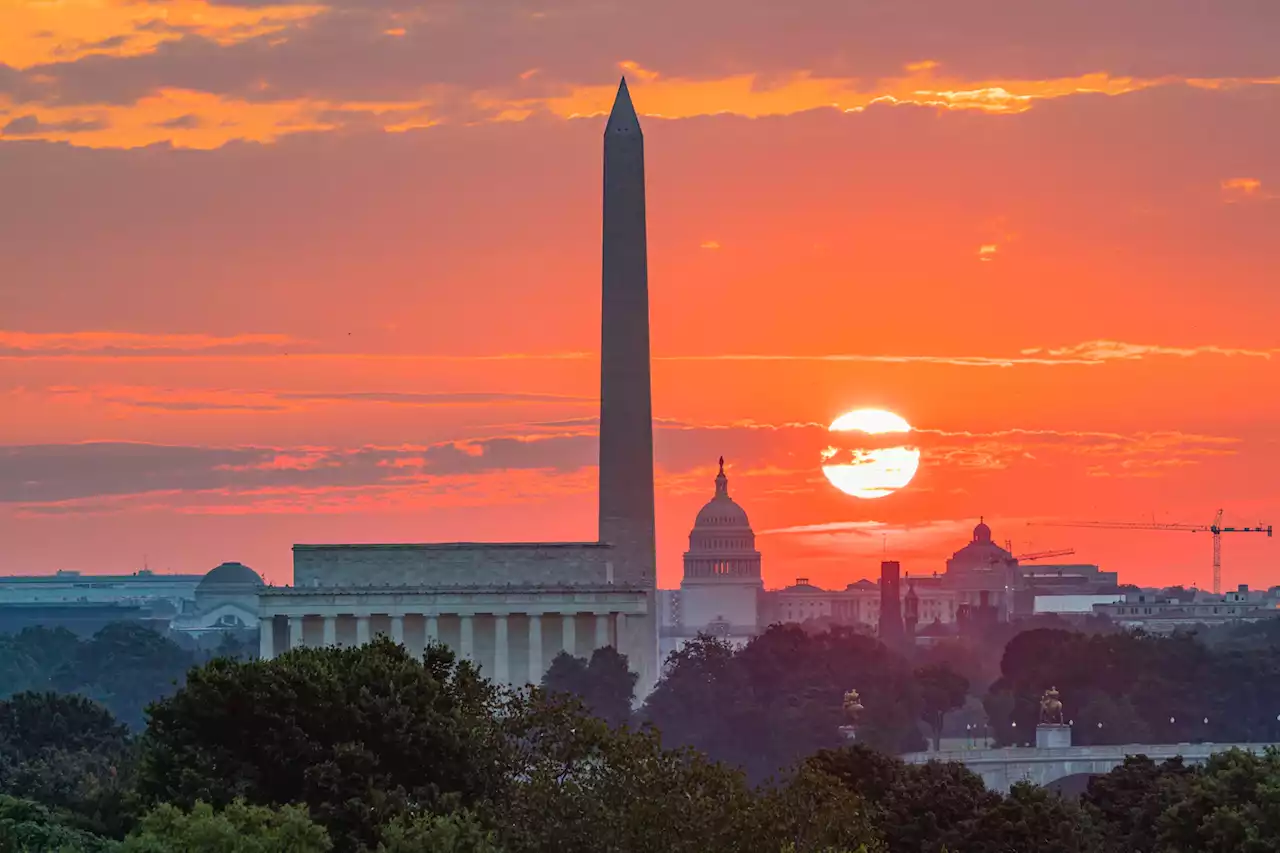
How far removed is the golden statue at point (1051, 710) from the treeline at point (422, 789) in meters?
75.0

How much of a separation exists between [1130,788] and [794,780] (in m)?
27.5

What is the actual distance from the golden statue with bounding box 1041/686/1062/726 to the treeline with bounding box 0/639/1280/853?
75048 mm

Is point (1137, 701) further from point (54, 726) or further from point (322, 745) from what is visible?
point (322, 745)

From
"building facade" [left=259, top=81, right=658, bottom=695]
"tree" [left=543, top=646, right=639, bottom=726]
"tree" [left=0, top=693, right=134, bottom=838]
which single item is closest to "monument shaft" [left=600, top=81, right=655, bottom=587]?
"building facade" [left=259, top=81, right=658, bottom=695]

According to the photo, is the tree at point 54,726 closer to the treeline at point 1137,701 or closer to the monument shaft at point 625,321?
the monument shaft at point 625,321

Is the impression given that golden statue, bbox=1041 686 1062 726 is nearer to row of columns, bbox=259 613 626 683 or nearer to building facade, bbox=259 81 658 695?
building facade, bbox=259 81 658 695

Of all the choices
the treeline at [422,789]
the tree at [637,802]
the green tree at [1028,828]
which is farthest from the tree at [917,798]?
the tree at [637,802]

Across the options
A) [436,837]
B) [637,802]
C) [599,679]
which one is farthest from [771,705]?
[436,837]

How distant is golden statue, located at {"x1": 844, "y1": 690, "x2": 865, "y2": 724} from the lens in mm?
165875

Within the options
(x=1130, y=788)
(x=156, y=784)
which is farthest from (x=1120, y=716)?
(x=156, y=784)

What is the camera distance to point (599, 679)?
593 ft

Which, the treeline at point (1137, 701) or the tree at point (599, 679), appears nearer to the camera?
the tree at point (599, 679)

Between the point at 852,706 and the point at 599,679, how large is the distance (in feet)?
64.9

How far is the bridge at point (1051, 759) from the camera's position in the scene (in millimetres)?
154500
